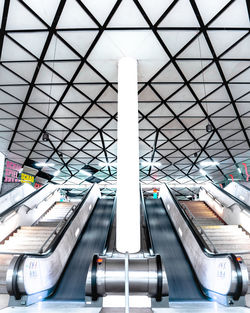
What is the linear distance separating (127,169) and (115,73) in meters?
4.50

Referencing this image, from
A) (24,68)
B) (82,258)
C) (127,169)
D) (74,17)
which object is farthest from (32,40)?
(82,258)

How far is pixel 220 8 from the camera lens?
6871 mm

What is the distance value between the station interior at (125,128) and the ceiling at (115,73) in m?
0.05

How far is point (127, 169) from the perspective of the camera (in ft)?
24.6

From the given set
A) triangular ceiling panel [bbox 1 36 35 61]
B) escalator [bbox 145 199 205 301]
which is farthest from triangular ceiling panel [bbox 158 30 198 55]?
escalator [bbox 145 199 205 301]

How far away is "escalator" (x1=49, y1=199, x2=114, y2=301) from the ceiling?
592cm

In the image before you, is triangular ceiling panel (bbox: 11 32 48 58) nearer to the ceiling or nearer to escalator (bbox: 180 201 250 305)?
the ceiling

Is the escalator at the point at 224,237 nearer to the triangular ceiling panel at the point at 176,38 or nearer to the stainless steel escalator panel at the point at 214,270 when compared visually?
the stainless steel escalator panel at the point at 214,270

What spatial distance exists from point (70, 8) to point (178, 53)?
407 cm

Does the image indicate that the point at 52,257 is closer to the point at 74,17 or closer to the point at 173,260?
the point at 173,260

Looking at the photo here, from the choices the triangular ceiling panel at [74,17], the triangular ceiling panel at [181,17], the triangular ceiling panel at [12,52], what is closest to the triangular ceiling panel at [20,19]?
the triangular ceiling panel at [12,52]

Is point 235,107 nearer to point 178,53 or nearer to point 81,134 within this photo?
point 178,53

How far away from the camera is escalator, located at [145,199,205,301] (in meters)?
5.60

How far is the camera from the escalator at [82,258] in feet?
18.4
